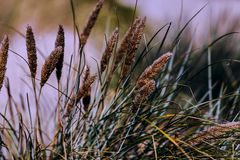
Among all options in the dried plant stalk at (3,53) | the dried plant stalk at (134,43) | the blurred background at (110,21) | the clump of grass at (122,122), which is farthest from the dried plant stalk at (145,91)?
the blurred background at (110,21)

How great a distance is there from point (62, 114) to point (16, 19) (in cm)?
325

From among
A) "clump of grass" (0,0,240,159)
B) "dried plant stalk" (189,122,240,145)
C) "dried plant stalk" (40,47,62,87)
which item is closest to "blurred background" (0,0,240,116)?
"clump of grass" (0,0,240,159)

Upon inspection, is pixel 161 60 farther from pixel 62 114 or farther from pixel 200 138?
pixel 62 114

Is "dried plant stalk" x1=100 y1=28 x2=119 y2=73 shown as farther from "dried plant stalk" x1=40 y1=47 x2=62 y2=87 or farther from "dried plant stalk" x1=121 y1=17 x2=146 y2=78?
"dried plant stalk" x1=40 y1=47 x2=62 y2=87

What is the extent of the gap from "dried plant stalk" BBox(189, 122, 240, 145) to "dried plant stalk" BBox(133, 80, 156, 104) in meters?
0.18

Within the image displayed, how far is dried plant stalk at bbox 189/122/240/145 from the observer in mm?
1405

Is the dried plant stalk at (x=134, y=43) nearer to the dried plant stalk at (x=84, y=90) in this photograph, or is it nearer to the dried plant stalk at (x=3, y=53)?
the dried plant stalk at (x=84, y=90)

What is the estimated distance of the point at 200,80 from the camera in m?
3.24

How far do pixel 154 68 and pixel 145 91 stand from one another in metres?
0.07

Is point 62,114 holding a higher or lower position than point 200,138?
higher

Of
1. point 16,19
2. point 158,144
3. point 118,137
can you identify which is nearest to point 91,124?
point 118,137

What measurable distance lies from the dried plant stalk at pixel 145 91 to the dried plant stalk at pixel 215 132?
0.18m

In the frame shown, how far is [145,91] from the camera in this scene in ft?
4.68

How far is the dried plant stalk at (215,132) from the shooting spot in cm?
141
